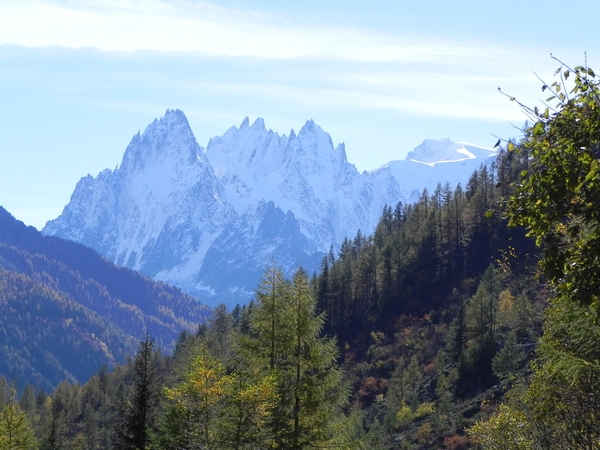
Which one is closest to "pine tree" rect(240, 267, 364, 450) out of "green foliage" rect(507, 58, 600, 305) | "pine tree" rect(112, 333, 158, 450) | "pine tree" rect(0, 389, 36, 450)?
"pine tree" rect(112, 333, 158, 450)

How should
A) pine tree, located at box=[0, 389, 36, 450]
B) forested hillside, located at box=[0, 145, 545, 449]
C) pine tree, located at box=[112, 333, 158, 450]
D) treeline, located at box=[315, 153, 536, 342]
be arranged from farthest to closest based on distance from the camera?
treeline, located at box=[315, 153, 536, 342]
pine tree, located at box=[0, 389, 36, 450]
pine tree, located at box=[112, 333, 158, 450]
forested hillside, located at box=[0, 145, 545, 449]

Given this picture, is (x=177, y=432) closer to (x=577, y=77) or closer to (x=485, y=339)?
(x=577, y=77)

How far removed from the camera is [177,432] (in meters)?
25.6

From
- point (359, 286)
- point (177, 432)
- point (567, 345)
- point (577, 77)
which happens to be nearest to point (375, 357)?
point (359, 286)

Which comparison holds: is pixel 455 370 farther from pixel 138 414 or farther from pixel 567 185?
pixel 567 185

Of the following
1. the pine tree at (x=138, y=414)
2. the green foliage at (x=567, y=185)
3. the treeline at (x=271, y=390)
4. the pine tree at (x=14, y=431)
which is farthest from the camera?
the pine tree at (x=14, y=431)

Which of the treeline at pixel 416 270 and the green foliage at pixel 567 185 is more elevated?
the treeline at pixel 416 270

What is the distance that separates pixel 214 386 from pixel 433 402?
63726 mm

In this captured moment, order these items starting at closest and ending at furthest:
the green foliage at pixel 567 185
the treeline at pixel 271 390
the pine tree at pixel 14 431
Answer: the green foliage at pixel 567 185 → the treeline at pixel 271 390 → the pine tree at pixel 14 431

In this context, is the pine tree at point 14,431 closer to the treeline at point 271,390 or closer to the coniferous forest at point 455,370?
the coniferous forest at point 455,370

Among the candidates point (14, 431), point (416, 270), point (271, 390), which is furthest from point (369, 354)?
point (271, 390)

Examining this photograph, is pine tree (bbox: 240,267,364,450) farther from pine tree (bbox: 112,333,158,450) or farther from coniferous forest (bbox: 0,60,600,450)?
pine tree (bbox: 112,333,158,450)

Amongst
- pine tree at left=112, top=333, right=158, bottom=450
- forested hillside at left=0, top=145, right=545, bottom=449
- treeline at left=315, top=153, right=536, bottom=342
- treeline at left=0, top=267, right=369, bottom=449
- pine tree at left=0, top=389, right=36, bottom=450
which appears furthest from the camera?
treeline at left=315, top=153, right=536, bottom=342

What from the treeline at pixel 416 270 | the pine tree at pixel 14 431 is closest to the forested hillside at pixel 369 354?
the treeline at pixel 416 270
